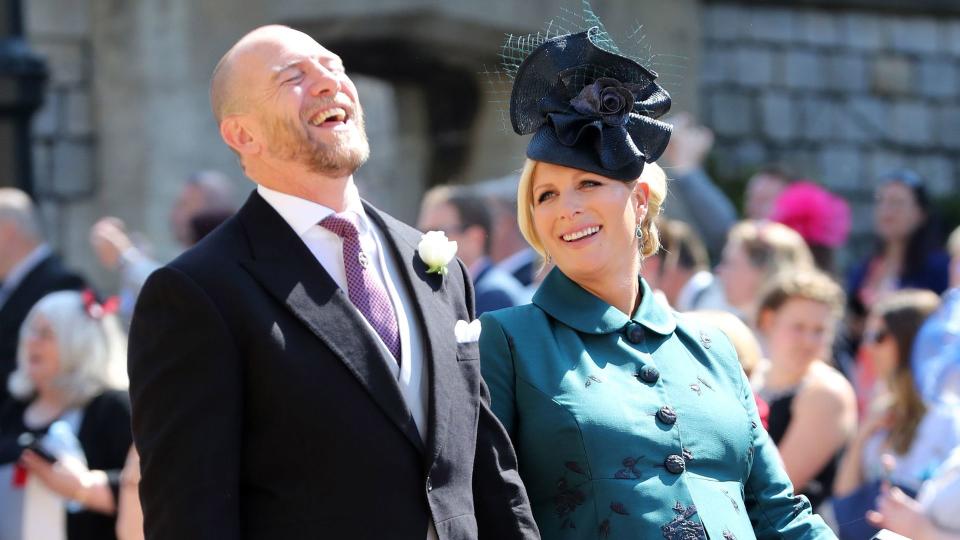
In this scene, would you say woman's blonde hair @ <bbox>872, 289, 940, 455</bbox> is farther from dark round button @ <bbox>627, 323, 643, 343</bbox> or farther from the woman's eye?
the woman's eye

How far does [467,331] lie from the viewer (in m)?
3.08

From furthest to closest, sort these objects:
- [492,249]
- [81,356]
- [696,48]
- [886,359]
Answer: [696,48], [492,249], [886,359], [81,356]

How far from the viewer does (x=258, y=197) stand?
3.00m

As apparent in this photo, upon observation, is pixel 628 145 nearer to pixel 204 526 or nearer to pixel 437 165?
pixel 204 526

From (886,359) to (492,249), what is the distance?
5.92 feet

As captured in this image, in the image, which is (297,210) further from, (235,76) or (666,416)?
(666,416)

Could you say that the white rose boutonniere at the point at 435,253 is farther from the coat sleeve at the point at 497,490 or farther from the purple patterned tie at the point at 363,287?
the coat sleeve at the point at 497,490

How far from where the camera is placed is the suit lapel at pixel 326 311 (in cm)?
284

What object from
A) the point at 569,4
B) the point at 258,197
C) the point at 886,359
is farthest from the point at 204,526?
the point at 569,4

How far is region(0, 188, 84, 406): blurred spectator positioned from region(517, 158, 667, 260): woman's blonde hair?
3887 mm

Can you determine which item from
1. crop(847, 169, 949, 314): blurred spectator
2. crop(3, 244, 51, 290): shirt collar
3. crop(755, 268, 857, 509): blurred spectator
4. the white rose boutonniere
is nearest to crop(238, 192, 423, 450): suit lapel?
the white rose boutonniere

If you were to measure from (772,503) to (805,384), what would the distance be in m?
2.10

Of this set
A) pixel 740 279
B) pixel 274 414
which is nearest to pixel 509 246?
pixel 740 279

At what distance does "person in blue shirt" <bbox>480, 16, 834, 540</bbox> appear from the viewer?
3.12 metres
